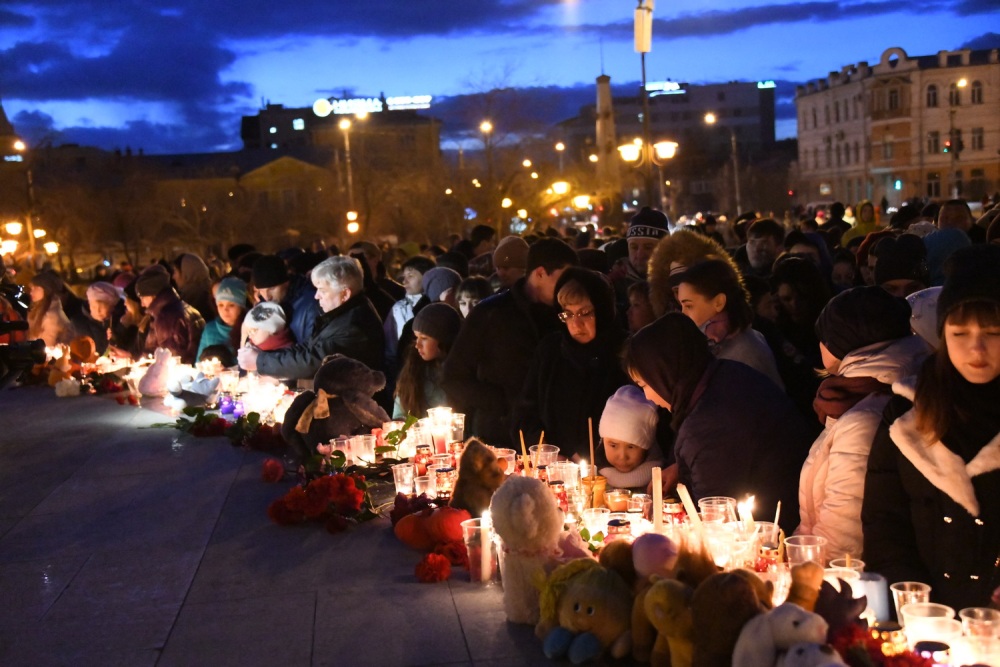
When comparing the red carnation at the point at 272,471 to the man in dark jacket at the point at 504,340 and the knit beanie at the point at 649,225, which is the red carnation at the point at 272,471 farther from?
the knit beanie at the point at 649,225

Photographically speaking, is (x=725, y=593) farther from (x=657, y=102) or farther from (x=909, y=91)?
(x=657, y=102)

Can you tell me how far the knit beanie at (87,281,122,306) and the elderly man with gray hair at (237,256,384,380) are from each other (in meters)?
6.00

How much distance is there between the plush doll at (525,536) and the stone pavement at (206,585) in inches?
6.0

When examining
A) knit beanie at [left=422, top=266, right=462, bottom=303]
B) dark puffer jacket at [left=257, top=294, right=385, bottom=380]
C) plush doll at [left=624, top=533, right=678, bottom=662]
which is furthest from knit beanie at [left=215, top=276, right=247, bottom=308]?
plush doll at [left=624, top=533, right=678, bottom=662]

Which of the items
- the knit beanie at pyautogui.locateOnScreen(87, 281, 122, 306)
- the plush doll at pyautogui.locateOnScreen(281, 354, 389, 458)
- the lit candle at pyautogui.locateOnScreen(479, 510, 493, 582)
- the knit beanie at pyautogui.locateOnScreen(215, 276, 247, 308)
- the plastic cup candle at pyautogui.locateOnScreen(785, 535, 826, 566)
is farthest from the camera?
the knit beanie at pyautogui.locateOnScreen(87, 281, 122, 306)

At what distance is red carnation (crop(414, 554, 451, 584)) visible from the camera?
18.1ft

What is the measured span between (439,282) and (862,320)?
609 cm

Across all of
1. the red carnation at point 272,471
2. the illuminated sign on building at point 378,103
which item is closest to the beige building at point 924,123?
the illuminated sign on building at point 378,103

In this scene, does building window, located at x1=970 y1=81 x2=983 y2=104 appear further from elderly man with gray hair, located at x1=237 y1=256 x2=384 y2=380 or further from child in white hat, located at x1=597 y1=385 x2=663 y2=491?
child in white hat, located at x1=597 y1=385 x2=663 y2=491

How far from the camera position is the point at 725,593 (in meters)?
3.68

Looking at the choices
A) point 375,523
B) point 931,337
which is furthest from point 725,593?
point 375,523

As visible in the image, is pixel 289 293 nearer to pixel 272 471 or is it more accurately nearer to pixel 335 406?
pixel 335 406

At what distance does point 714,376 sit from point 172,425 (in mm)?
7004

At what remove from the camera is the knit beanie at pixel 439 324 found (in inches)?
311
